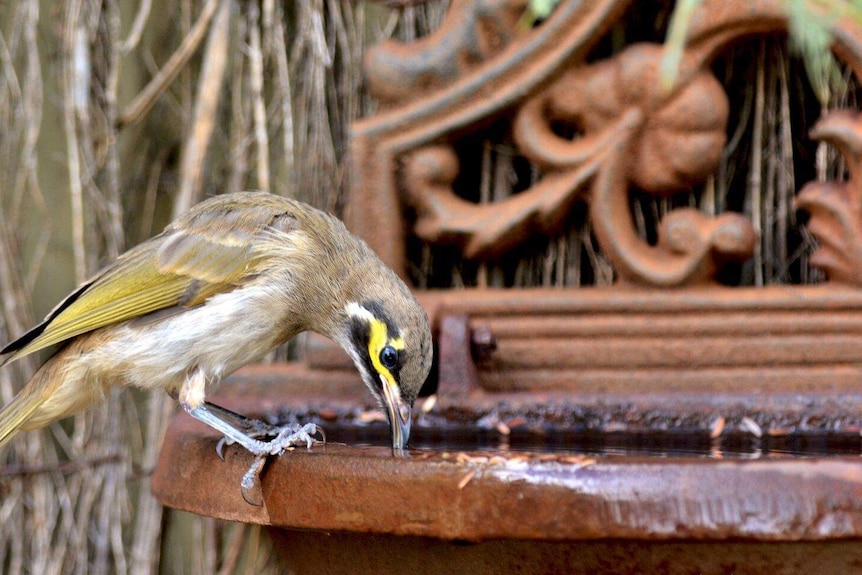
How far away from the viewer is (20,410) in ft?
8.37

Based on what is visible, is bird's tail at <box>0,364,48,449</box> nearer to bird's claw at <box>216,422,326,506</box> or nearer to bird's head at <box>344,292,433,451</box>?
bird's claw at <box>216,422,326,506</box>

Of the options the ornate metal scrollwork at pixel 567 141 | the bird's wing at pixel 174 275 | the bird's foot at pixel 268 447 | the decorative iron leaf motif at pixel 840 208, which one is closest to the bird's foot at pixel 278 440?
the bird's foot at pixel 268 447

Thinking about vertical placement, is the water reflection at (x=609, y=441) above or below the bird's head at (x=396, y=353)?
below

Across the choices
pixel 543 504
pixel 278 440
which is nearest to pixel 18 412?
pixel 278 440

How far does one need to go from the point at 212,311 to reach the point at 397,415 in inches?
20.7

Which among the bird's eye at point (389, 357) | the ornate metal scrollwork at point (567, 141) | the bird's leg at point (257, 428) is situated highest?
the ornate metal scrollwork at point (567, 141)

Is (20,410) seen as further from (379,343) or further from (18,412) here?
(379,343)

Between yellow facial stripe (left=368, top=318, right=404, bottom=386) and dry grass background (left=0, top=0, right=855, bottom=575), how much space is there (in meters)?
1.10

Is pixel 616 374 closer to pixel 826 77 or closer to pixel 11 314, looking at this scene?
pixel 826 77

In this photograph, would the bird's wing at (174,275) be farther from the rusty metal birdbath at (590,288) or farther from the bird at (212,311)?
the rusty metal birdbath at (590,288)

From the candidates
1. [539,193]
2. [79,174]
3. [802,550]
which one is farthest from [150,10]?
[802,550]

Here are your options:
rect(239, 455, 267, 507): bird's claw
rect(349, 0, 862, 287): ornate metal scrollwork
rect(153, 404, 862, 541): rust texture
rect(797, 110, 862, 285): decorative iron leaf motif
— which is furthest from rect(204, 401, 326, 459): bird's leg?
rect(797, 110, 862, 285): decorative iron leaf motif

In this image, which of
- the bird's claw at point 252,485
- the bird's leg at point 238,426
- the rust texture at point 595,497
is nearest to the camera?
the rust texture at point 595,497

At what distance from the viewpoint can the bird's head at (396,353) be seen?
7.46ft
